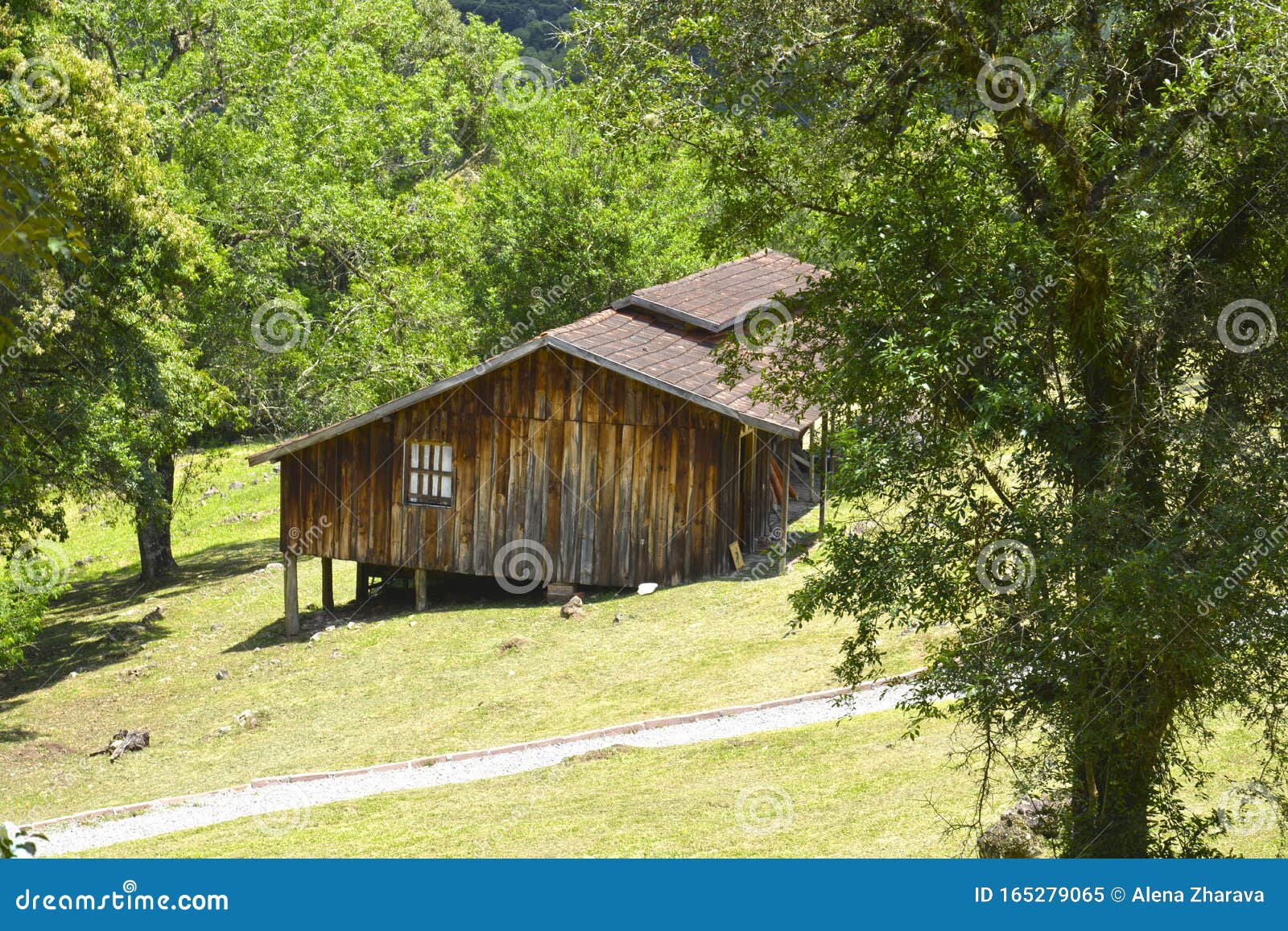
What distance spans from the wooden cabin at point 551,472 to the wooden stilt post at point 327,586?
717 millimetres

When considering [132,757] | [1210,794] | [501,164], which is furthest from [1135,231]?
[501,164]

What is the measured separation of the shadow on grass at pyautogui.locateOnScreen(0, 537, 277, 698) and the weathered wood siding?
16.2ft

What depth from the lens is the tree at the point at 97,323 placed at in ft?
72.2

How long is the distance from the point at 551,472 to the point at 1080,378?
17.3 metres

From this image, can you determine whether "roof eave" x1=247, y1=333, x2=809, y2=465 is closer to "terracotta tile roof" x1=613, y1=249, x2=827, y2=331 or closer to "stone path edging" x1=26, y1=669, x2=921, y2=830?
"terracotta tile roof" x1=613, y1=249, x2=827, y2=331

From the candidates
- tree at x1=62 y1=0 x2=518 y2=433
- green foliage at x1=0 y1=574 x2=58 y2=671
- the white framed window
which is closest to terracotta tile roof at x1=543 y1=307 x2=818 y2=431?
the white framed window

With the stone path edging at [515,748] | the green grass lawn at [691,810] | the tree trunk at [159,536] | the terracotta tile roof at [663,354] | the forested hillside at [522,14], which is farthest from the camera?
the forested hillside at [522,14]

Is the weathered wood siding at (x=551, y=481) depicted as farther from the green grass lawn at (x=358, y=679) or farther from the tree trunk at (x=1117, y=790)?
the tree trunk at (x=1117, y=790)

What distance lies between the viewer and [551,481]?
26891 millimetres

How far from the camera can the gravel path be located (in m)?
16.0

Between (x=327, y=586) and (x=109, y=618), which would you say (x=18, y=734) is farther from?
(x=109, y=618)

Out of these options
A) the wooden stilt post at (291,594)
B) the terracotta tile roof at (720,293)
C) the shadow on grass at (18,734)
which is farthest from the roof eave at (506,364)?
the shadow on grass at (18,734)

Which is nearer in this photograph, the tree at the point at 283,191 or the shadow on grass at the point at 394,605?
the shadow on grass at the point at 394,605

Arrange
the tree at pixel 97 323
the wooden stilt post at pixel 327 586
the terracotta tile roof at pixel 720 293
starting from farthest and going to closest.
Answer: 1. the terracotta tile roof at pixel 720 293
2. the wooden stilt post at pixel 327 586
3. the tree at pixel 97 323
